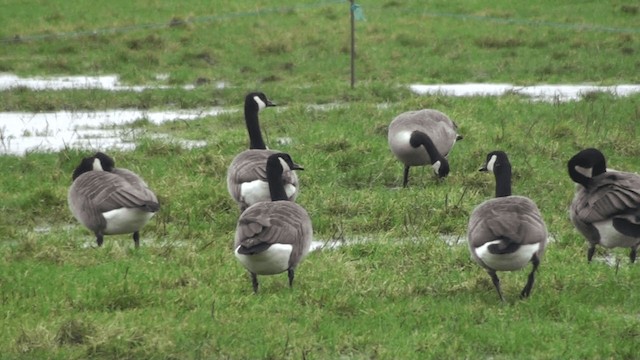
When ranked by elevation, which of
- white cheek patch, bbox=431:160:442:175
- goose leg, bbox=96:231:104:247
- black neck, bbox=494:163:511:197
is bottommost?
white cheek patch, bbox=431:160:442:175

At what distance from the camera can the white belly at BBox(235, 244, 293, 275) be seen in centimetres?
809

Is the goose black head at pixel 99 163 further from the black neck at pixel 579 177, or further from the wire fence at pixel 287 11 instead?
the wire fence at pixel 287 11

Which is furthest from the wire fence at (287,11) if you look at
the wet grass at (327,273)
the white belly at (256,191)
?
the white belly at (256,191)

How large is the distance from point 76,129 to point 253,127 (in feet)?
15.6

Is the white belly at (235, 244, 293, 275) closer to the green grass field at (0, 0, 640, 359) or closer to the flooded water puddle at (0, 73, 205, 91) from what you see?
the green grass field at (0, 0, 640, 359)

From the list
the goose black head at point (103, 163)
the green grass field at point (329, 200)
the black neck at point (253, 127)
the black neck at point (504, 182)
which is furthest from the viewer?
the black neck at point (253, 127)

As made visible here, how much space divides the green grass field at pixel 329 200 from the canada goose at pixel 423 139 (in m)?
0.28

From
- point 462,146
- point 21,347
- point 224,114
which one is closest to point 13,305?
point 21,347

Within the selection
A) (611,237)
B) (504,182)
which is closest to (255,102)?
(504,182)

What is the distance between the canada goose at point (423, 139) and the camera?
41.8 ft

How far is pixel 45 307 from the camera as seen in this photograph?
316 inches

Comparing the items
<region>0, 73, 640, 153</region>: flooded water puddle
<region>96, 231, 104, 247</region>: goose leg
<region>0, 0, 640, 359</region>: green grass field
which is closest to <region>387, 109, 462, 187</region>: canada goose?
<region>0, 0, 640, 359</region>: green grass field

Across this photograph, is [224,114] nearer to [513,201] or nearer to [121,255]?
[121,255]

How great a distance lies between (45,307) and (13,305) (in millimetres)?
266
